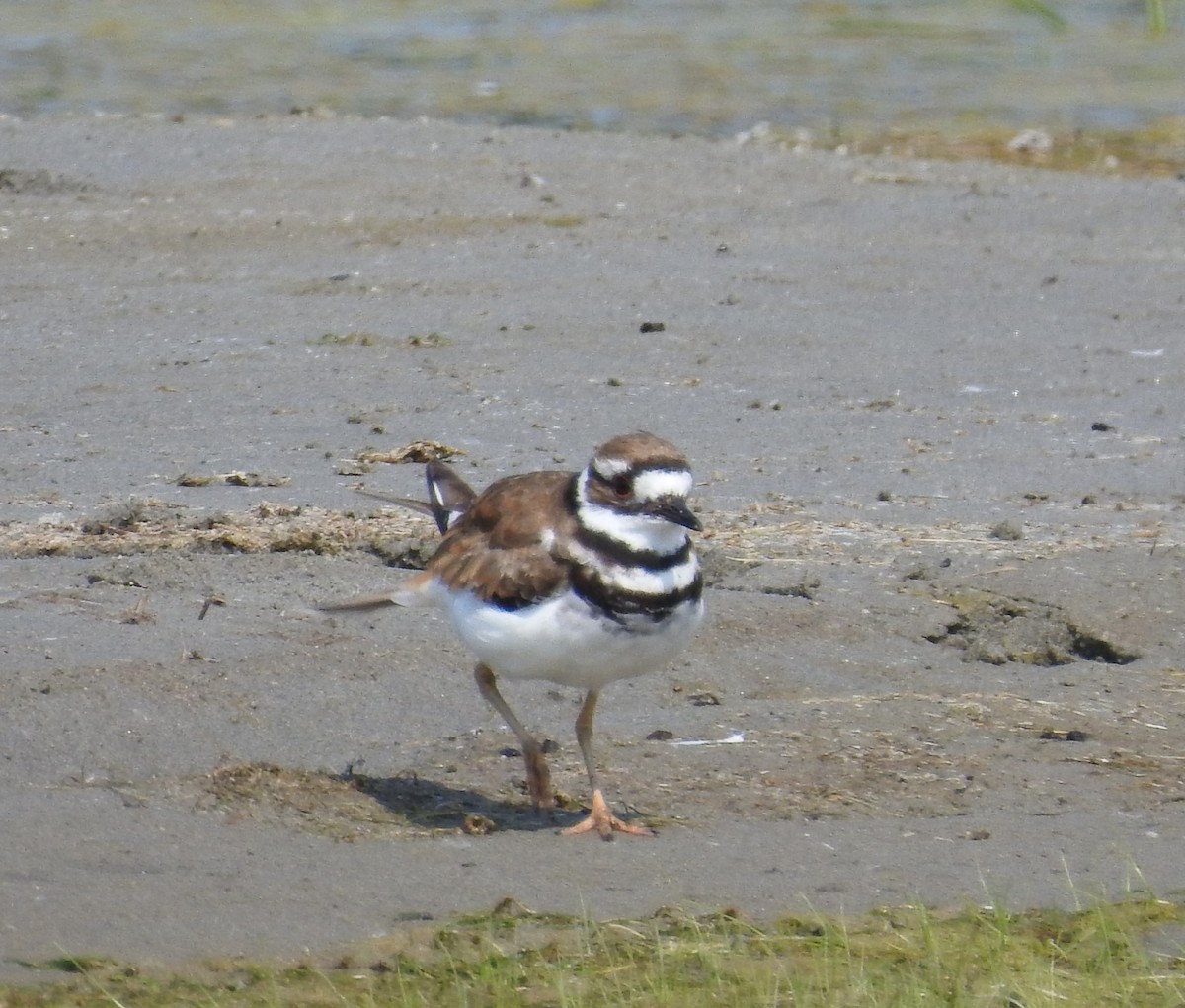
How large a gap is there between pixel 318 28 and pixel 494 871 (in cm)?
1554

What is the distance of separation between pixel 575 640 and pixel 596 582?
5.1 inches

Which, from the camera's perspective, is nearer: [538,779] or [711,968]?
[711,968]

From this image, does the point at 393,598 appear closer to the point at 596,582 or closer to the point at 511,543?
the point at 511,543

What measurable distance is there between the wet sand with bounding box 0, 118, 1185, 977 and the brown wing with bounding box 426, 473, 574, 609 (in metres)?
0.50

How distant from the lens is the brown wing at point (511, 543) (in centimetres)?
430

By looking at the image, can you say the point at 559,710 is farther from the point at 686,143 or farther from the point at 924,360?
the point at 686,143

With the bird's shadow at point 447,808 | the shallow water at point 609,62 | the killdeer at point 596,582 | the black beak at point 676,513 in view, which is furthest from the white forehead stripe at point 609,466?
the shallow water at point 609,62

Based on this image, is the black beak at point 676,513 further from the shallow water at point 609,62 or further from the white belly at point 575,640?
the shallow water at point 609,62

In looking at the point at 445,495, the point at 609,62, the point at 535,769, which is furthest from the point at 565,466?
the point at 609,62

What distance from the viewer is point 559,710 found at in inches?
205

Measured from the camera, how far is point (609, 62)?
17125 mm

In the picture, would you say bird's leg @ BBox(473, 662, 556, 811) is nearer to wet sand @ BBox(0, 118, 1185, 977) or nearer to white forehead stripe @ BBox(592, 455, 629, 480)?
wet sand @ BBox(0, 118, 1185, 977)

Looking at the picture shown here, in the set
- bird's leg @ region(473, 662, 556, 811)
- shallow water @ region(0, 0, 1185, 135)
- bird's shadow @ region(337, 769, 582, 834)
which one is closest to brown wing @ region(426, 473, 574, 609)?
bird's leg @ region(473, 662, 556, 811)

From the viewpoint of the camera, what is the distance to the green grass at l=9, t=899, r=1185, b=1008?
3.37 metres
